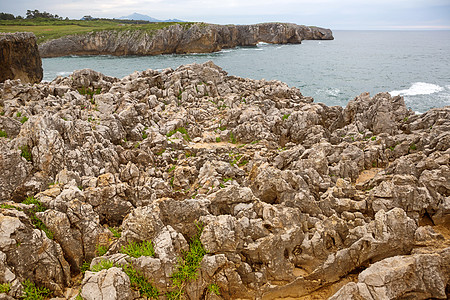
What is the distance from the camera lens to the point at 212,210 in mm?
12203

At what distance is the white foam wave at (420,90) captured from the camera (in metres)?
47.7

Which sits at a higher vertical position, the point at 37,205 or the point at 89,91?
the point at 89,91

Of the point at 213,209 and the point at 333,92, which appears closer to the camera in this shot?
the point at 213,209

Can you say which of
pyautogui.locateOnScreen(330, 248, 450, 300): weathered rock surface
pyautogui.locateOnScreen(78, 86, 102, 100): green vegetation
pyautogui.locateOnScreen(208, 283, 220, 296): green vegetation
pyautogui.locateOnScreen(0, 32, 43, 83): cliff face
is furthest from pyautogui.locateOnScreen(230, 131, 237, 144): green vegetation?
pyautogui.locateOnScreen(0, 32, 43, 83): cliff face

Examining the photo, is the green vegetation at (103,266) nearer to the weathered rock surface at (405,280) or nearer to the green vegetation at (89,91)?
the weathered rock surface at (405,280)

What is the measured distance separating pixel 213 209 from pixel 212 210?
0.23ft

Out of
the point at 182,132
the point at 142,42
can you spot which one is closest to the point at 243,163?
the point at 182,132

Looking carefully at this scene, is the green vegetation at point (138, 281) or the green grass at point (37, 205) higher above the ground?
the green grass at point (37, 205)

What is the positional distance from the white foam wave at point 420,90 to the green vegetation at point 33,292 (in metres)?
51.8

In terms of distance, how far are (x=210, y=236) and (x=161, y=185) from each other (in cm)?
600

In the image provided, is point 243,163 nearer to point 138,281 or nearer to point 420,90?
point 138,281

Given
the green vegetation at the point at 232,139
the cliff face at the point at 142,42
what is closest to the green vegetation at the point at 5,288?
the green vegetation at the point at 232,139

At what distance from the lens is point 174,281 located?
9.22 m

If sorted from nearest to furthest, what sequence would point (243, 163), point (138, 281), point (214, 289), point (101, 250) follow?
1. point (138, 281)
2. point (214, 289)
3. point (101, 250)
4. point (243, 163)
